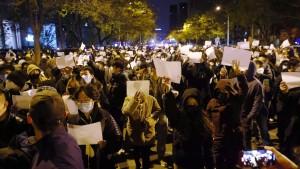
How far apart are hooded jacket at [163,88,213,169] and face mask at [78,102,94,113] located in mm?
955

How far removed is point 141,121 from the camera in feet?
18.3

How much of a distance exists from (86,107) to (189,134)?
4.25 ft

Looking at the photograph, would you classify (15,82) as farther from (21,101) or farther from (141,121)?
(141,121)

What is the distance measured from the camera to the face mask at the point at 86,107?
399 cm

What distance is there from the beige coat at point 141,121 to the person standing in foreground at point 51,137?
10.2 ft

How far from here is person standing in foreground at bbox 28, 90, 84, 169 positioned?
2178 mm

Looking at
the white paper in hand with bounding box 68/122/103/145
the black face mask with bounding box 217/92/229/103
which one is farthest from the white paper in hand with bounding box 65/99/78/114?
the black face mask with bounding box 217/92/229/103

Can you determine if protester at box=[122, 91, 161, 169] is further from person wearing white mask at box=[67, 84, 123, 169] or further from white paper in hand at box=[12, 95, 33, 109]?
white paper in hand at box=[12, 95, 33, 109]

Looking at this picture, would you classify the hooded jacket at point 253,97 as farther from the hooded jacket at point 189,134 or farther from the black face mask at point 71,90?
the black face mask at point 71,90

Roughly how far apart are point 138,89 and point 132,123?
582mm

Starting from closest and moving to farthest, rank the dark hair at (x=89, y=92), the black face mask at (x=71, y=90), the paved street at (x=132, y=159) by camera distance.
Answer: the dark hair at (x=89, y=92) → the black face mask at (x=71, y=90) → the paved street at (x=132, y=159)

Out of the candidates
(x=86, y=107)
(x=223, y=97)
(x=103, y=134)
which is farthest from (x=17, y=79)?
(x=223, y=97)

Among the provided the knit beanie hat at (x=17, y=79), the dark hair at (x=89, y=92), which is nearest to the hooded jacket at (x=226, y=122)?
the dark hair at (x=89, y=92)

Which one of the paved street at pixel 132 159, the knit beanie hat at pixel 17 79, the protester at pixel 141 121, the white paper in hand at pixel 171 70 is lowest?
the paved street at pixel 132 159
